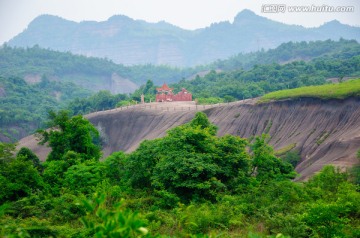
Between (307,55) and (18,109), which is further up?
(307,55)

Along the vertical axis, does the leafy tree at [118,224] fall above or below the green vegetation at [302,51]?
below

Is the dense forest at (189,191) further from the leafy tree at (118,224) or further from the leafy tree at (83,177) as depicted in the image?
the leafy tree at (118,224)

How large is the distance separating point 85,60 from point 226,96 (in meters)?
113

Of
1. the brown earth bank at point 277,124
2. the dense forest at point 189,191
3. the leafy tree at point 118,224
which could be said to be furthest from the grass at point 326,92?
the leafy tree at point 118,224

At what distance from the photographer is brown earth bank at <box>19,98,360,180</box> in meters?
44.8

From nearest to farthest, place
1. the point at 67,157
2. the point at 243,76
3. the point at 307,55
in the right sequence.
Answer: the point at 67,157 → the point at 243,76 → the point at 307,55

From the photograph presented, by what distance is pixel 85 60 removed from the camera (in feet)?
638

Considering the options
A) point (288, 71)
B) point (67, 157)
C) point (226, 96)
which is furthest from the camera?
point (288, 71)

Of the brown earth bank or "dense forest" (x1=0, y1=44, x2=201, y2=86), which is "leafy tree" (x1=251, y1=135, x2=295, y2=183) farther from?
"dense forest" (x1=0, y1=44, x2=201, y2=86)

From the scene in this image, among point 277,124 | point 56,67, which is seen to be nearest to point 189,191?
point 277,124

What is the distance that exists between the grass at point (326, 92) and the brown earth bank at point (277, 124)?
2.10 ft

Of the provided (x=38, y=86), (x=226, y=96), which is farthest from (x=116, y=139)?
(x=38, y=86)

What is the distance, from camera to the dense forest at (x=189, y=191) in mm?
23781

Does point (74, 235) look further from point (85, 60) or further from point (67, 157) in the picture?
point (85, 60)
